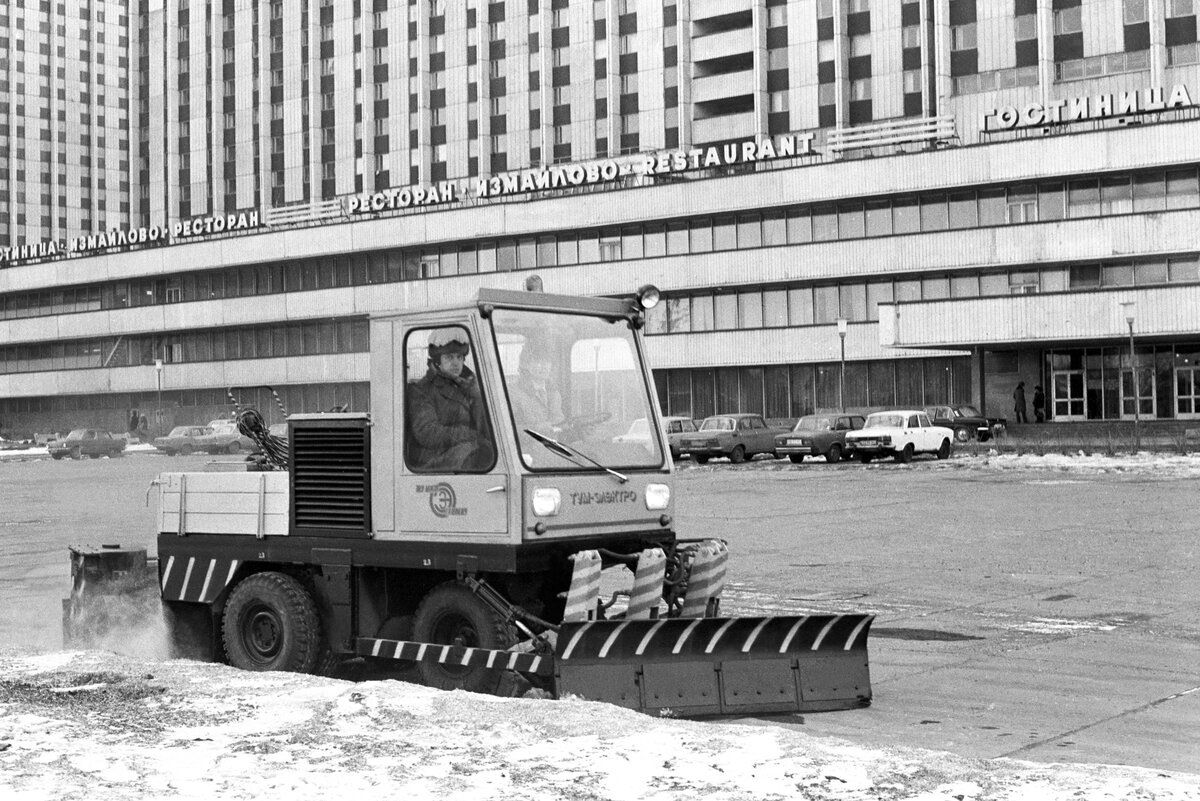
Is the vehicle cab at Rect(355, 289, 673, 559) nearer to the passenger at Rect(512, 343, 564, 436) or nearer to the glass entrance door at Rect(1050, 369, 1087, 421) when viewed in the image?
the passenger at Rect(512, 343, 564, 436)

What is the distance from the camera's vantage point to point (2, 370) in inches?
3713

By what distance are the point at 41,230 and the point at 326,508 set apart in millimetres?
158419

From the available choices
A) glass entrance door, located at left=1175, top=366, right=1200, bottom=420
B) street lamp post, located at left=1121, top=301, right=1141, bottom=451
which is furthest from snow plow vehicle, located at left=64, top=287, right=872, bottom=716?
glass entrance door, located at left=1175, top=366, right=1200, bottom=420

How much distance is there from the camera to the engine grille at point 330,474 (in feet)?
29.5

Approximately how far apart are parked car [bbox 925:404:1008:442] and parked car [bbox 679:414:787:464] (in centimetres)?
557

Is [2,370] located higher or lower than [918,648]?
higher

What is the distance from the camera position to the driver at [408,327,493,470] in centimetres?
848

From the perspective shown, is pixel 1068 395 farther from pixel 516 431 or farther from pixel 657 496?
pixel 516 431

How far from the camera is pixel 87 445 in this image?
6028 centimetres

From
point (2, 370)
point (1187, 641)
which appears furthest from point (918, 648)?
point (2, 370)

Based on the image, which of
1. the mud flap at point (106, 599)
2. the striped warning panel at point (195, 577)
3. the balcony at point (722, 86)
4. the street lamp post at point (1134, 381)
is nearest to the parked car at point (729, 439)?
the street lamp post at point (1134, 381)

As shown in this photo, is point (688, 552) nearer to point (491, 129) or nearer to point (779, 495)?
point (779, 495)

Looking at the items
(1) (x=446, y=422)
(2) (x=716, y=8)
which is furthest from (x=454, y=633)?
(2) (x=716, y=8)

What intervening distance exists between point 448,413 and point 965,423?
4157 cm
